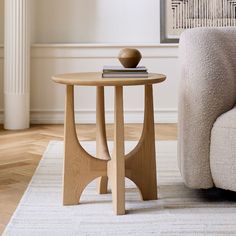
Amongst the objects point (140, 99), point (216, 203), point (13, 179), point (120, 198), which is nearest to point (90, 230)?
point (120, 198)

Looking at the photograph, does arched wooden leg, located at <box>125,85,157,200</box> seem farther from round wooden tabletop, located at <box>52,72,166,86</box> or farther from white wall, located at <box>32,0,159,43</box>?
white wall, located at <box>32,0,159,43</box>

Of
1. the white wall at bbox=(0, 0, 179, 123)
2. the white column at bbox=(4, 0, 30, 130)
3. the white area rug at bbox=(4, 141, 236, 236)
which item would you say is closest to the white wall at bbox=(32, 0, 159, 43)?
the white wall at bbox=(0, 0, 179, 123)

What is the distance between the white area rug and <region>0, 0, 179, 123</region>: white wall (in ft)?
6.29

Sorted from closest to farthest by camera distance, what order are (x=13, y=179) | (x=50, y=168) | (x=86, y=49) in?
(x=13, y=179) → (x=50, y=168) → (x=86, y=49)

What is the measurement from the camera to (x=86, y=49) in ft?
13.7

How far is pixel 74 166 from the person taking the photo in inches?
77.2

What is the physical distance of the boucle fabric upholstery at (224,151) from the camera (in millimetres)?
1863

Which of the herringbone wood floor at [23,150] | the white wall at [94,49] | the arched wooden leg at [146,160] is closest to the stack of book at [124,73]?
the arched wooden leg at [146,160]

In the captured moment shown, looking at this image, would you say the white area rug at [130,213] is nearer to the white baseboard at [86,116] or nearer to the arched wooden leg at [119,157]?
the arched wooden leg at [119,157]

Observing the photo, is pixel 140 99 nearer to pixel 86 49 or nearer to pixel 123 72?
pixel 86 49

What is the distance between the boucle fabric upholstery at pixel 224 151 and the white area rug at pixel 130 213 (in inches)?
4.4

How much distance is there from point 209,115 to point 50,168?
1.01 meters

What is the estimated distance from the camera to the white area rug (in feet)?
5.51

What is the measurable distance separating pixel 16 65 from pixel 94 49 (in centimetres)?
67
